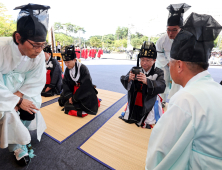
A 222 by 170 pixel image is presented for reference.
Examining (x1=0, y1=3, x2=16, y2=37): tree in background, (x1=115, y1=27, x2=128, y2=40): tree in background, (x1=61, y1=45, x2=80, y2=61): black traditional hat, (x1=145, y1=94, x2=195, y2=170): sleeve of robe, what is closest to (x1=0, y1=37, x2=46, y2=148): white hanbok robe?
(x1=61, y1=45, x2=80, y2=61): black traditional hat

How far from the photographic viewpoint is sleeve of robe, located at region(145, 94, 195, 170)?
0.67 meters

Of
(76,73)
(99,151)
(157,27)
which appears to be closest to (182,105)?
(99,151)

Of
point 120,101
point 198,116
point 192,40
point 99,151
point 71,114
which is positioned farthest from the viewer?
point 120,101

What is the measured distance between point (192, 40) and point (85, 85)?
2090 millimetres

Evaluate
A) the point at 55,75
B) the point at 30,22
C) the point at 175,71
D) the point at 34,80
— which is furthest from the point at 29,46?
the point at 55,75

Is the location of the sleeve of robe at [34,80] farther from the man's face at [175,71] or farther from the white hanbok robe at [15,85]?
the man's face at [175,71]

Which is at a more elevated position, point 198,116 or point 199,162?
point 198,116

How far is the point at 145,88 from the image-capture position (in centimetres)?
203

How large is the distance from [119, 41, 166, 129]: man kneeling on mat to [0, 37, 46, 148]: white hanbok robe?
1.34m

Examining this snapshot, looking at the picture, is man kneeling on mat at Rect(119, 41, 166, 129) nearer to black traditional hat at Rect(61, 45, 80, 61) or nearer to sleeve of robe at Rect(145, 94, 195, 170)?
black traditional hat at Rect(61, 45, 80, 61)

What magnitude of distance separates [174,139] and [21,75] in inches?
72.7

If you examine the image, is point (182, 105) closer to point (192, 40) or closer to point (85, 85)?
point (192, 40)

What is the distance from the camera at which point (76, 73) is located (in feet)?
8.59

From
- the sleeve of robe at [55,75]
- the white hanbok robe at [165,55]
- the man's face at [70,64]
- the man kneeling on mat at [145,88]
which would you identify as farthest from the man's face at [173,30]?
the sleeve of robe at [55,75]
